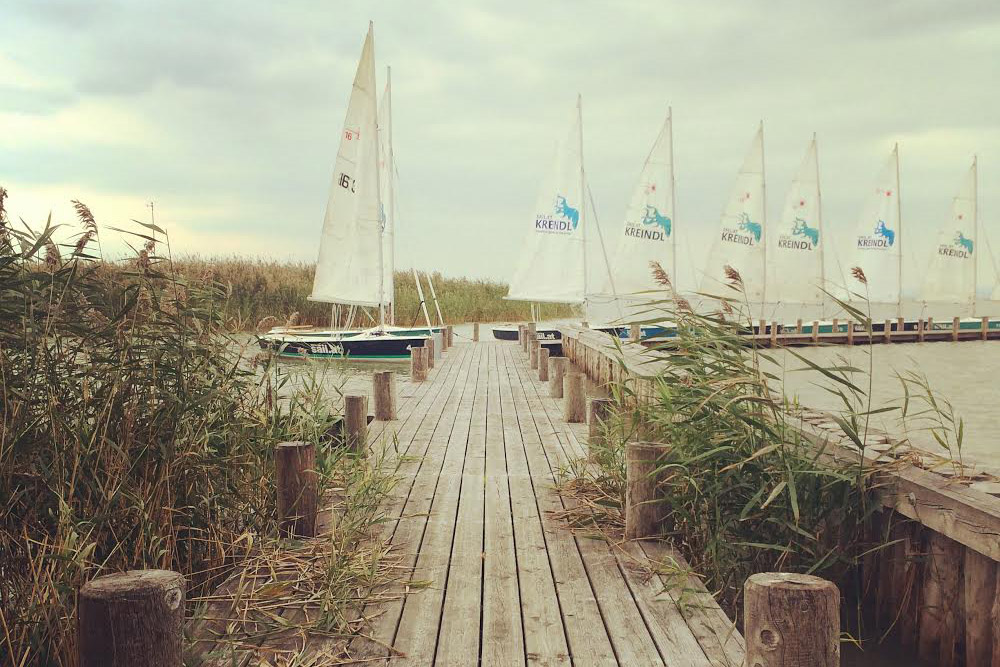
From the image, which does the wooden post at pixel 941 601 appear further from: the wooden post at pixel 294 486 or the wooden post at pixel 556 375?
the wooden post at pixel 556 375

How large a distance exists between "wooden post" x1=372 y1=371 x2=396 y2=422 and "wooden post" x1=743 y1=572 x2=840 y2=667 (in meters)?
→ 5.50

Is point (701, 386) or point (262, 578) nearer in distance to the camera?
point (262, 578)

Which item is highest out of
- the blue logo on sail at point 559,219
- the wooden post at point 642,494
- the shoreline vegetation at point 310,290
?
the blue logo on sail at point 559,219

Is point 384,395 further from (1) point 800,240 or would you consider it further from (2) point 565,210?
(1) point 800,240

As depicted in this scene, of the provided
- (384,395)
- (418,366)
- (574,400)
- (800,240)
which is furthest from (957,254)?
(384,395)

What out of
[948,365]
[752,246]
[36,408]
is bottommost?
[948,365]

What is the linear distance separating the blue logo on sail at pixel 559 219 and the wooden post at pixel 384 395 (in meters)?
14.4

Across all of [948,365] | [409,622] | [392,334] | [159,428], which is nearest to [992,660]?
[409,622]

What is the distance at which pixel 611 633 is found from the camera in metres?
2.78

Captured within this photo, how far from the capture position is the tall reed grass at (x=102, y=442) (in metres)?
2.59

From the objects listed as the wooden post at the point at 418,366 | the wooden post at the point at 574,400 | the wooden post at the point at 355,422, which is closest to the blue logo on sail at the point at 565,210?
the wooden post at the point at 418,366

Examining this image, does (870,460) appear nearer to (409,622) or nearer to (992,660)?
(992,660)

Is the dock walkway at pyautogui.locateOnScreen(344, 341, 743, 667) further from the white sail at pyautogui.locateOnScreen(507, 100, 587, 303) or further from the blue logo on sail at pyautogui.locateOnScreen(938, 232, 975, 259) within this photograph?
the blue logo on sail at pyautogui.locateOnScreen(938, 232, 975, 259)

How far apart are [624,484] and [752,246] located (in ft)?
87.8
